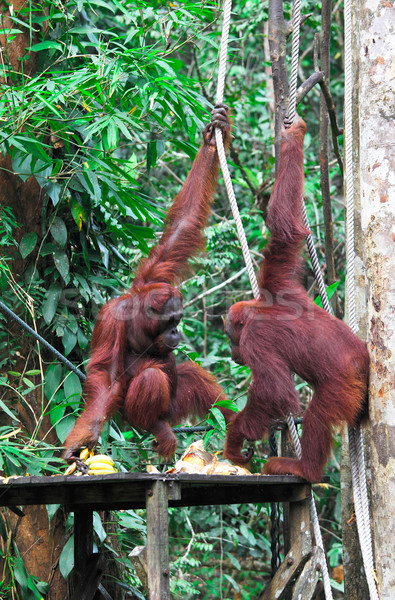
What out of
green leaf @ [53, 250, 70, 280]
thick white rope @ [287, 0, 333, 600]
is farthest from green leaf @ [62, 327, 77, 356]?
thick white rope @ [287, 0, 333, 600]

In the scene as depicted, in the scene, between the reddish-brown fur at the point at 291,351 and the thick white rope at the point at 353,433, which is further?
the reddish-brown fur at the point at 291,351

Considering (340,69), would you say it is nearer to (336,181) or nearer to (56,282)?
(336,181)

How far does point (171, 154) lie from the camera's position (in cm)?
689

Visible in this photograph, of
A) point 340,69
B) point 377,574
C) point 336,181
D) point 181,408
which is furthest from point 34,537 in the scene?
point 340,69

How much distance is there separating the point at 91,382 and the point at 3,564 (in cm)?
136

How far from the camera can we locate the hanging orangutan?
3.47 meters

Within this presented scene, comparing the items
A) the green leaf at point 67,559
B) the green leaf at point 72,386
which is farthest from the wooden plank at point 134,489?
the green leaf at point 72,386

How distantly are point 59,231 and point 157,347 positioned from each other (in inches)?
43.3

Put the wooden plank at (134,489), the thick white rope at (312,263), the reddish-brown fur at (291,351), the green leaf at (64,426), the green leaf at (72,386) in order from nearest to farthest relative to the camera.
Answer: the wooden plank at (134,489), the reddish-brown fur at (291,351), the thick white rope at (312,263), the green leaf at (64,426), the green leaf at (72,386)

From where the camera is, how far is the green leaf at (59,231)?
432 cm

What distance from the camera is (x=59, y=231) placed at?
4352mm

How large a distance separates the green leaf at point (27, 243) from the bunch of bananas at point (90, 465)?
1607 millimetres

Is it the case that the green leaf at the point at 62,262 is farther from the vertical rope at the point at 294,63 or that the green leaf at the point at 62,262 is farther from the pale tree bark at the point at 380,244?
the pale tree bark at the point at 380,244

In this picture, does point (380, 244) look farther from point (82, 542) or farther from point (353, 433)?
point (82, 542)
